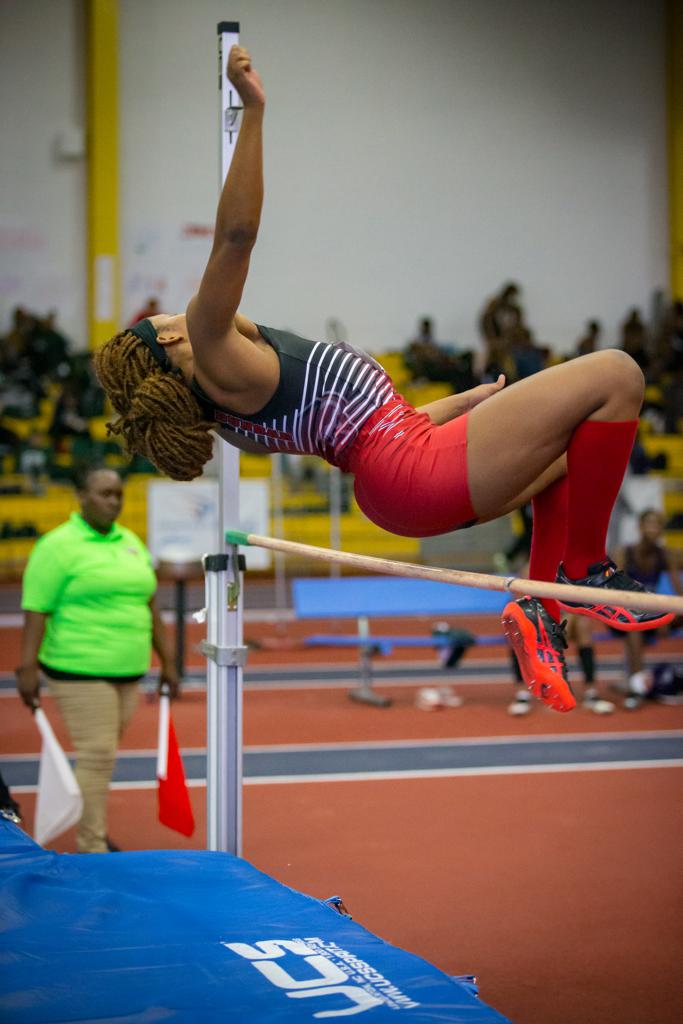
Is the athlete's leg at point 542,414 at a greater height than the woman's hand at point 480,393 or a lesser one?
lesser

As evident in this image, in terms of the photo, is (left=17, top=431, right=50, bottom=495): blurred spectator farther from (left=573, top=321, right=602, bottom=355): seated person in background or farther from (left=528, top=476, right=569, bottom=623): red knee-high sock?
(left=528, top=476, right=569, bottom=623): red knee-high sock

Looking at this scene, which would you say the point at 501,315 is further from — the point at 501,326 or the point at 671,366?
the point at 671,366

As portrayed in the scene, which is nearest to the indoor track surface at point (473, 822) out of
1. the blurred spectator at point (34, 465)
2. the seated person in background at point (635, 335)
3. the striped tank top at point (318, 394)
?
the striped tank top at point (318, 394)

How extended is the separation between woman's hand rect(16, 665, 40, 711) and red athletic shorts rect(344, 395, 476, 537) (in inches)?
98.3

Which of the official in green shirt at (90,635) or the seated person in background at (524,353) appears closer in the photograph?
the official in green shirt at (90,635)

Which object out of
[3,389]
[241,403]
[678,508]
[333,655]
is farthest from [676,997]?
[3,389]

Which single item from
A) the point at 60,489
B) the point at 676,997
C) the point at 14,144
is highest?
the point at 14,144

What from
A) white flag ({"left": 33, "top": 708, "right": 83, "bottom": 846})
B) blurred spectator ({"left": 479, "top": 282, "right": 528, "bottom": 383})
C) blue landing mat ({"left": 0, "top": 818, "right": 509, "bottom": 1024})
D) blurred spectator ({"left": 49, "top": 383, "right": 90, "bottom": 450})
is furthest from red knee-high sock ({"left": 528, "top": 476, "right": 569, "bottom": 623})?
blurred spectator ({"left": 479, "top": 282, "right": 528, "bottom": 383})

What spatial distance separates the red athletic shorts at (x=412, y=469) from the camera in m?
2.31

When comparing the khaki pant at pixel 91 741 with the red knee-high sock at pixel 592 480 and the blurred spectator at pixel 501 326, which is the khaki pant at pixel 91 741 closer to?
the red knee-high sock at pixel 592 480

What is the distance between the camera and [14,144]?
49.0 ft

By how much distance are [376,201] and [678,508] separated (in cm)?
564

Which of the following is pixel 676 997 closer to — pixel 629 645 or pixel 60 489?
pixel 629 645

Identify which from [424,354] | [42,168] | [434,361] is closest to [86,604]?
[434,361]
